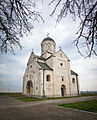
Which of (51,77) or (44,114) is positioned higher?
(51,77)

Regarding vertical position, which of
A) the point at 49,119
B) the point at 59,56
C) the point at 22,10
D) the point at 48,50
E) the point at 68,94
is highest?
the point at 48,50

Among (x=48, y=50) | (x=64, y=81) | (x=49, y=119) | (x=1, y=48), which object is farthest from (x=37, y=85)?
(x=1, y=48)

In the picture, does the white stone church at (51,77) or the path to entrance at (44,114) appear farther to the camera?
the white stone church at (51,77)

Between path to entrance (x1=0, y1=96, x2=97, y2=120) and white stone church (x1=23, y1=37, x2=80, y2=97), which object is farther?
white stone church (x1=23, y1=37, x2=80, y2=97)

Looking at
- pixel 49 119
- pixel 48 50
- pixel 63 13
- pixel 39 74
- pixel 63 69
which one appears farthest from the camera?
pixel 48 50

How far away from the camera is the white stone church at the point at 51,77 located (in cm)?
2119

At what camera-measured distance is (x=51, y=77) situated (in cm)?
2283

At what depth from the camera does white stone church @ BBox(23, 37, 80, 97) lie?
21188 millimetres

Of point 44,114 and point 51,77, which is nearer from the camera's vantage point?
point 44,114

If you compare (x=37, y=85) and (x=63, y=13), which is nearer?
(x=63, y=13)

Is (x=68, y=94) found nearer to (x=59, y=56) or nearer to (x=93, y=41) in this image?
(x=59, y=56)

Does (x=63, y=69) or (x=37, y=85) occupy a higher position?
(x=63, y=69)

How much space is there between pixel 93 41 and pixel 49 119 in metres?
4.72

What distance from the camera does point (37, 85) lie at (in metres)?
21.7
